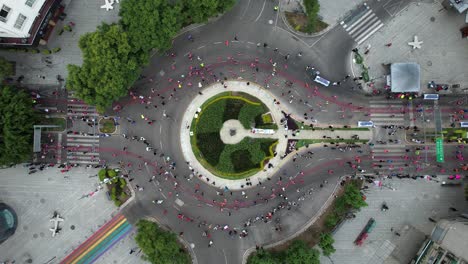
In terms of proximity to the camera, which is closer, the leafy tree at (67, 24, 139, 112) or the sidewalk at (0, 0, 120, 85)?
the leafy tree at (67, 24, 139, 112)

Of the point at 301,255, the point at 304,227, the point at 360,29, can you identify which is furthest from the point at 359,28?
the point at 301,255

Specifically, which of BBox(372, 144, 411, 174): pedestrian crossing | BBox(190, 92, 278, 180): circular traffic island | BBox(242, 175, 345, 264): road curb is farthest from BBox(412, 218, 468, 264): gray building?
BBox(190, 92, 278, 180): circular traffic island

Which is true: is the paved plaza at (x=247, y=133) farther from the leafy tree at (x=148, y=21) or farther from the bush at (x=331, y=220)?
the leafy tree at (x=148, y=21)

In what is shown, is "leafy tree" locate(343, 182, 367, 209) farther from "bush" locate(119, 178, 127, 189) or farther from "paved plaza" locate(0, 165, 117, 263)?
"paved plaza" locate(0, 165, 117, 263)

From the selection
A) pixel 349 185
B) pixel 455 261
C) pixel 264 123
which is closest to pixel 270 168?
pixel 264 123

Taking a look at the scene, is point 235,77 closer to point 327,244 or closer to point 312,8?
point 312,8

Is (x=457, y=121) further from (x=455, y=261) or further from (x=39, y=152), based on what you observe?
(x=39, y=152)
